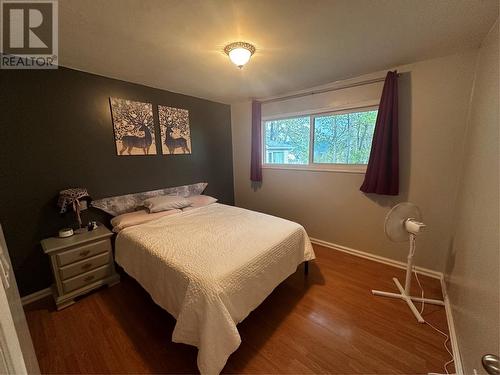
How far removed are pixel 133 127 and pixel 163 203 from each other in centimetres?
108

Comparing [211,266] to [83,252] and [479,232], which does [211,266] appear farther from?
[479,232]

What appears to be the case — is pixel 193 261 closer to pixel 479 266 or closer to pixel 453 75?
pixel 479 266

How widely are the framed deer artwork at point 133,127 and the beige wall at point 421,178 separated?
2.39 meters

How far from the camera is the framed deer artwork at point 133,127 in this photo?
8.09ft

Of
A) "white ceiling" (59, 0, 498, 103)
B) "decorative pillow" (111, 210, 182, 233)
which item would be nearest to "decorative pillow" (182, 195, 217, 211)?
"decorative pillow" (111, 210, 182, 233)

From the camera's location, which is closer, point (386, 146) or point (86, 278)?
point (86, 278)

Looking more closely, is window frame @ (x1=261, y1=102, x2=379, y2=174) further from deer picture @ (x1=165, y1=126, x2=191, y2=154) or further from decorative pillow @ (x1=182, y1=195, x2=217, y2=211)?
deer picture @ (x1=165, y1=126, x2=191, y2=154)

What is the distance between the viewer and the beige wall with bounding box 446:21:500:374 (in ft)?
3.33

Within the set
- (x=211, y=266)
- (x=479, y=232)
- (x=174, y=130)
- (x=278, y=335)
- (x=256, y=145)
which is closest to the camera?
(x=479, y=232)

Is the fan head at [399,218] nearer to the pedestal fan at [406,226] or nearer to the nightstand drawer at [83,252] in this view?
the pedestal fan at [406,226]

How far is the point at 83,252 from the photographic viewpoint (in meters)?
1.97

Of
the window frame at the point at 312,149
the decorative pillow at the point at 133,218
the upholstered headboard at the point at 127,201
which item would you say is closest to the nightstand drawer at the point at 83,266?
the decorative pillow at the point at 133,218

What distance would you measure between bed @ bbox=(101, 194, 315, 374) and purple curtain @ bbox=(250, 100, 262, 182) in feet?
4.46

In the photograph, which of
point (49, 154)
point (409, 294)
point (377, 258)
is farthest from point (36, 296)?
point (377, 258)
